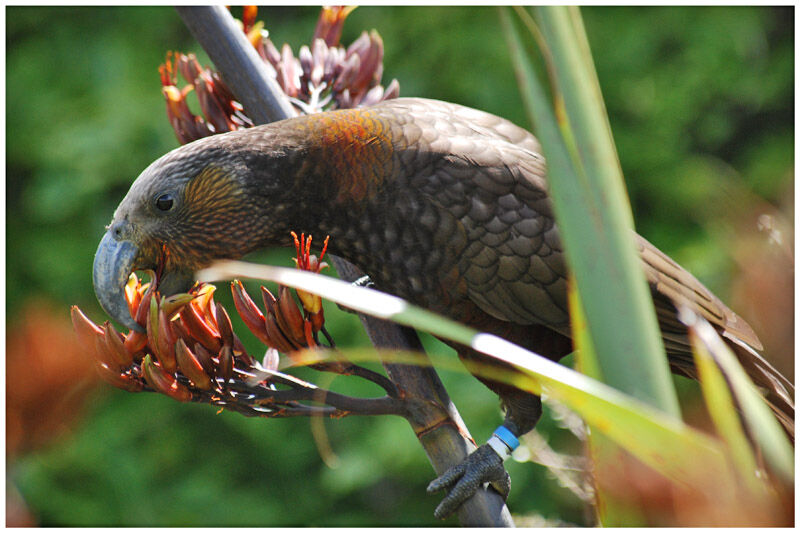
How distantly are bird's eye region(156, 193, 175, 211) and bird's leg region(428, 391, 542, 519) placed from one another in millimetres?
515

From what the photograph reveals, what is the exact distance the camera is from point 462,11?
7.36ft

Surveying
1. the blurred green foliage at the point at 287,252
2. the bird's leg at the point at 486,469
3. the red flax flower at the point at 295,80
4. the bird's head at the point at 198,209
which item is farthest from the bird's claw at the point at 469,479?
the blurred green foliage at the point at 287,252

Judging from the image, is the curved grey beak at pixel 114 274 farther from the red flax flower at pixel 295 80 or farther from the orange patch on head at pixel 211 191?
the red flax flower at pixel 295 80

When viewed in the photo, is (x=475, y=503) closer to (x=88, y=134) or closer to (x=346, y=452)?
(x=346, y=452)

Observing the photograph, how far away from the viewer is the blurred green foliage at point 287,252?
2186 millimetres

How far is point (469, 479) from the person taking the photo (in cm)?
99

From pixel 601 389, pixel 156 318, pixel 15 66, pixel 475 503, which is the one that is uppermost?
pixel 15 66

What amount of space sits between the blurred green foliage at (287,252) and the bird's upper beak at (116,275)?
114 centimetres

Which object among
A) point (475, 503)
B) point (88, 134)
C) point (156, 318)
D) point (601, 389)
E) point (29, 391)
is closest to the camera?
point (601, 389)

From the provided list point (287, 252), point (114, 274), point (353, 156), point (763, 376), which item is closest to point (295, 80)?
point (353, 156)

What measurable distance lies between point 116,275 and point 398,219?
0.39 meters

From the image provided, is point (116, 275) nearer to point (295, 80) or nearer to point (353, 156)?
point (353, 156)

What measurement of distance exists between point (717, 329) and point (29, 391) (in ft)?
3.73

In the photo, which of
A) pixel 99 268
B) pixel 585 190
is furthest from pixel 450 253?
pixel 585 190
